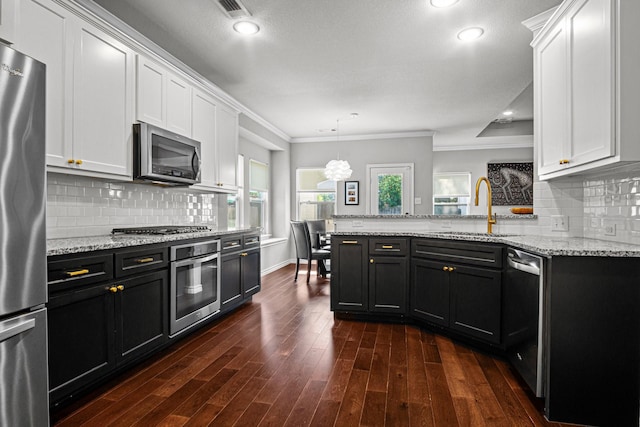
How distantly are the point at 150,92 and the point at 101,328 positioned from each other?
1.88 m

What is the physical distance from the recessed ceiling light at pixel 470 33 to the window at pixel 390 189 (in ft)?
12.4

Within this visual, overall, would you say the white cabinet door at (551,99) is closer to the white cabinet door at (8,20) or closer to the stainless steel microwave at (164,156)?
the stainless steel microwave at (164,156)

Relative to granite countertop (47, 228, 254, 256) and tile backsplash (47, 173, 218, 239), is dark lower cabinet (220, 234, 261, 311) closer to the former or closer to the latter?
granite countertop (47, 228, 254, 256)

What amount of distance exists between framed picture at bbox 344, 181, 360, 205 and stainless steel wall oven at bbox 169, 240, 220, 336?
13.3ft

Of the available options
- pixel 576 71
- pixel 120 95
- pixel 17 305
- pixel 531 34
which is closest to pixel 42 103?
pixel 17 305

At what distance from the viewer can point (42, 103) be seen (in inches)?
57.6

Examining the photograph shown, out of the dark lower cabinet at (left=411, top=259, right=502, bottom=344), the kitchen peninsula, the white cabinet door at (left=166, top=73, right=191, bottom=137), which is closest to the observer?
the kitchen peninsula

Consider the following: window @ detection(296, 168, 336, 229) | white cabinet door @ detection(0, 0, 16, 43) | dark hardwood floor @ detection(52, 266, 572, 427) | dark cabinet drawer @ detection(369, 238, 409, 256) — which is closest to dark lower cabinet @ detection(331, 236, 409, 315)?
dark cabinet drawer @ detection(369, 238, 409, 256)

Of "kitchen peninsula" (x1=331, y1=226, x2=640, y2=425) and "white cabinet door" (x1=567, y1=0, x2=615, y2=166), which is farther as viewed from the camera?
"white cabinet door" (x1=567, y1=0, x2=615, y2=166)

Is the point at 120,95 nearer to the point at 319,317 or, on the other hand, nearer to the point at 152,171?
the point at 152,171

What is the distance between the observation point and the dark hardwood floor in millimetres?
1860

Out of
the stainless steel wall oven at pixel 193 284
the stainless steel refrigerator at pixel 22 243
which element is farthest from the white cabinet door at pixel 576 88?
the stainless steel wall oven at pixel 193 284

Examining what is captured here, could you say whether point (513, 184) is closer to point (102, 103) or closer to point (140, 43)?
point (140, 43)

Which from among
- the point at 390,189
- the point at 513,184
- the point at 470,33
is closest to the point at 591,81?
the point at 470,33
